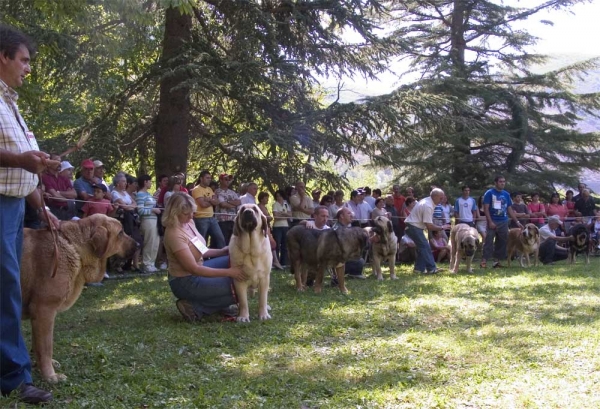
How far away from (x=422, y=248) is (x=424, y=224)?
504mm

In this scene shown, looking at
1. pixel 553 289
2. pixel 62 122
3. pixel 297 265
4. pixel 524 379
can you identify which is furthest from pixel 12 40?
pixel 62 122

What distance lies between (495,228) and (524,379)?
10681 mm

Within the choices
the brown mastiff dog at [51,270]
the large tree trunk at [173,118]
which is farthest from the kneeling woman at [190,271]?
the large tree trunk at [173,118]

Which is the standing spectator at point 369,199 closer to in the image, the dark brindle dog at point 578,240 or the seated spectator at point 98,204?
the dark brindle dog at point 578,240

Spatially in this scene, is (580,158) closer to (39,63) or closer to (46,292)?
(39,63)

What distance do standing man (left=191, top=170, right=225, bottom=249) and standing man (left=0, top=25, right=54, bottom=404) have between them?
8413mm

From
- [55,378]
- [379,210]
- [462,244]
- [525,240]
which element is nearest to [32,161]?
[55,378]

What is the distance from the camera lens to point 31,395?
4254mm

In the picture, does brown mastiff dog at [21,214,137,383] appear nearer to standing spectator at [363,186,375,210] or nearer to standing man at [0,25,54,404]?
standing man at [0,25,54,404]

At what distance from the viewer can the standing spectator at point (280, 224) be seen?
561 inches

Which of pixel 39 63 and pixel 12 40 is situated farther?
pixel 39 63

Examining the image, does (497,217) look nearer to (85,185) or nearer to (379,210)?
(379,210)

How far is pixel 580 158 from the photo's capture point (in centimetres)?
2477

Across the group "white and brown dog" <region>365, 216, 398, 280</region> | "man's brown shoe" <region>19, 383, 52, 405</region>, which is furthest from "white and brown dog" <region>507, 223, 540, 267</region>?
"man's brown shoe" <region>19, 383, 52, 405</region>
